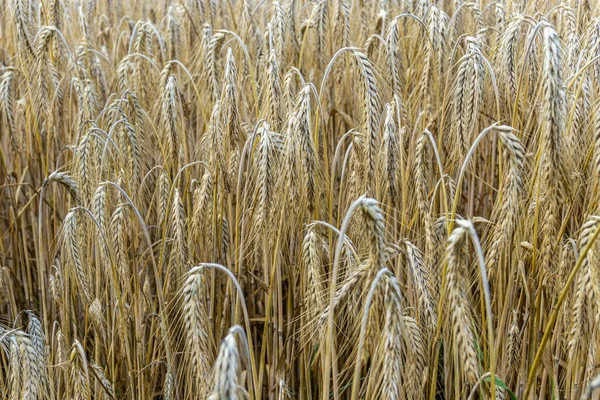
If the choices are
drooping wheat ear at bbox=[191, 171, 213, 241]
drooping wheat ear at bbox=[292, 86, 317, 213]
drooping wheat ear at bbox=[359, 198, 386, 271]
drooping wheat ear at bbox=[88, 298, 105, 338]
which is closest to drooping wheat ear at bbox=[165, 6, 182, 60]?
drooping wheat ear at bbox=[191, 171, 213, 241]

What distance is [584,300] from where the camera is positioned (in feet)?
5.62

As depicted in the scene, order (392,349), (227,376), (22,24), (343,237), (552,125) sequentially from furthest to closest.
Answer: (22,24)
(343,237)
(552,125)
(392,349)
(227,376)

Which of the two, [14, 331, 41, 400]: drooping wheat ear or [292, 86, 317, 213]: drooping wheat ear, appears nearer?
[14, 331, 41, 400]: drooping wheat ear

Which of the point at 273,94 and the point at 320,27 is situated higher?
the point at 320,27

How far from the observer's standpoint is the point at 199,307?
5.14ft

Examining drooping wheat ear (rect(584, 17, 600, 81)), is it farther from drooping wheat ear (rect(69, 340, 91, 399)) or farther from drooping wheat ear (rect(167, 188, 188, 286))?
drooping wheat ear (rect(69, 340, 91, 399))

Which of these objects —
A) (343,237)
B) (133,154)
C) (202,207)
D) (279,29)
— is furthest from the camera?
(279,29)

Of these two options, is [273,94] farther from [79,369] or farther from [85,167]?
[79,369]

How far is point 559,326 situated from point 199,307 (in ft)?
3.53

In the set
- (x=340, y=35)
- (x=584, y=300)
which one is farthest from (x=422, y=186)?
(x=340, y=35)

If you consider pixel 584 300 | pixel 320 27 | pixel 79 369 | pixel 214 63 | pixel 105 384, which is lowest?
pixel 105 384

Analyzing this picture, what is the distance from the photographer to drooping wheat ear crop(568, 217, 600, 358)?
5.14ft

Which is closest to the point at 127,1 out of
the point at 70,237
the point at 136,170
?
the point at 136,170

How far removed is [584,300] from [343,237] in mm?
678
